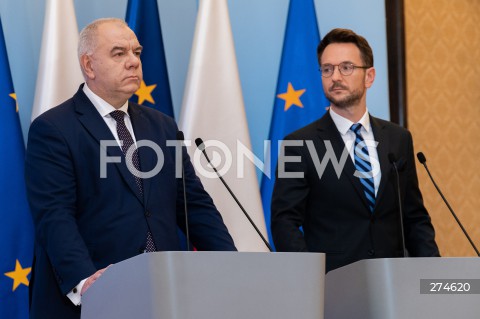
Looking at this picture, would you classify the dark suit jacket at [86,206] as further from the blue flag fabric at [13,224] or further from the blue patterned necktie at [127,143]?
the blue flag fabric at [13,224]

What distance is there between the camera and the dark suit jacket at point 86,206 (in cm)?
305

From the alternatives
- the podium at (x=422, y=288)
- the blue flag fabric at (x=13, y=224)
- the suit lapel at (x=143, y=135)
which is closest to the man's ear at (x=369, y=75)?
the suit lapel at (x=143, y=135)

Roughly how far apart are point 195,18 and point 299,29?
604 millimetres

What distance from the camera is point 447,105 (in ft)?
17.7

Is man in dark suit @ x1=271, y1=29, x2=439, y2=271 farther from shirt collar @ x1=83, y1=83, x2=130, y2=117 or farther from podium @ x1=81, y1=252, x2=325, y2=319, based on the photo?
podium @ x1=81, y1=252, x2=325, y2=319

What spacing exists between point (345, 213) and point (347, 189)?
0.10m

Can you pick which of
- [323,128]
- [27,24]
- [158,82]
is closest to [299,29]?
[158,82]

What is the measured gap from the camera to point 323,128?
397 cm

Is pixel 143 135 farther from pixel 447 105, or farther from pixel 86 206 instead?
pixel 447 105

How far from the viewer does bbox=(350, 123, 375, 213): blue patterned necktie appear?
3781 millimetres

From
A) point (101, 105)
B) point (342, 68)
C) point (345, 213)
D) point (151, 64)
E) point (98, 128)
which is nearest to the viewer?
point (98, 128)

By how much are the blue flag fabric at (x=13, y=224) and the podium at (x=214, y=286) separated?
1.66 metres

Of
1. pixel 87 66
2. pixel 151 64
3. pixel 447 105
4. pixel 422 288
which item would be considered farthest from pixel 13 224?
pixel 447 105

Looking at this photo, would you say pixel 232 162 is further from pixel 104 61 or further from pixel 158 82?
pixel 104 61
